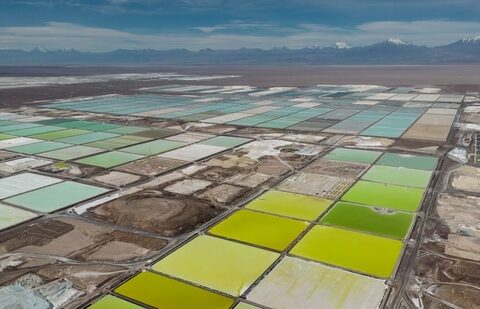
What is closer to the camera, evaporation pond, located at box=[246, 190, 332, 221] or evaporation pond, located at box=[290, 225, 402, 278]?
evaporation pond, located at box=[290, 225, 402, 278]

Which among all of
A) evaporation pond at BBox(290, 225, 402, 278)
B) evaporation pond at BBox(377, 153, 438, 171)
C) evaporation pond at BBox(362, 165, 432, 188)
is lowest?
evaporation pond at BBox(290, 225, 402, 278)

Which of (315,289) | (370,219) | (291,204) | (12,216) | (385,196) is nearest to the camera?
(315,289)

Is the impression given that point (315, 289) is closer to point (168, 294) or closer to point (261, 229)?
point (168, 294)

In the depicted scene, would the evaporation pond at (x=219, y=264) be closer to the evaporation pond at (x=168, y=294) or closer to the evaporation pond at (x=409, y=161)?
the evaporation pond at (x=168, y=294)

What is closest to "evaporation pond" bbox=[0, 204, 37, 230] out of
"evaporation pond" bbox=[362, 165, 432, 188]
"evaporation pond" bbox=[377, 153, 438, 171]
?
"evaporation pond" bbox=[362, 165, 432, 188]

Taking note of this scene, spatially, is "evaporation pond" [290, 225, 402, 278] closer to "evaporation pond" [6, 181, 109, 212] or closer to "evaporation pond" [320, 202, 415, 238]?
"evaporation pond" [320, 202, 415, 238]

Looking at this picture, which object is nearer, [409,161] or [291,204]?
[291,204]

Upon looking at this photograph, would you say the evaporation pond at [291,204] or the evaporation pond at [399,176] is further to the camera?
the evaporation pond at [399,176]

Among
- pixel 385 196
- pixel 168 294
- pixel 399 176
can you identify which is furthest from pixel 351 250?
pixel 399 176

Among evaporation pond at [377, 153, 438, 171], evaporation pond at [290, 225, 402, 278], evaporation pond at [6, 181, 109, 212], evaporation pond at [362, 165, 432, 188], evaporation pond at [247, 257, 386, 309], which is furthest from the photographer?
evaporation pond at [377, 153, 438, 171]

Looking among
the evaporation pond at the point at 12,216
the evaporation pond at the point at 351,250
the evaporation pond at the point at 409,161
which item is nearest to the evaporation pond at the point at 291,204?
the evaporation pond at the point at 351,250

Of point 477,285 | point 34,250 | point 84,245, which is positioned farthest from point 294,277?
point 34,250

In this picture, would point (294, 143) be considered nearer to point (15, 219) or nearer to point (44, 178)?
point (44, 178)

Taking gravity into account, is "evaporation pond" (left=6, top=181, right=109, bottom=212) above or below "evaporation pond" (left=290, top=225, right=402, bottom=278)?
above
